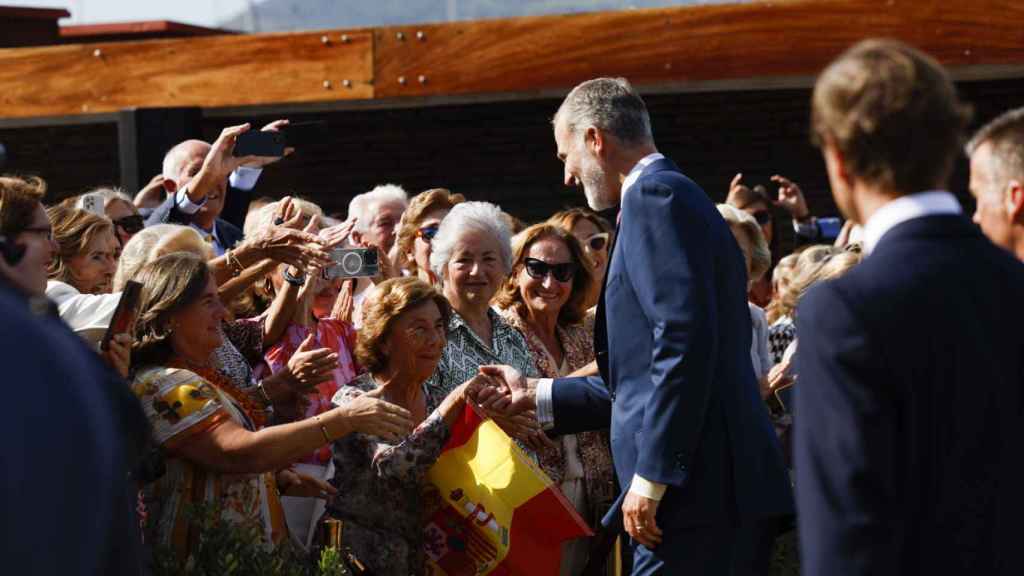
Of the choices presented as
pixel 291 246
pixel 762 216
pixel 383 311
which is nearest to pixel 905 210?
pixel 383 311

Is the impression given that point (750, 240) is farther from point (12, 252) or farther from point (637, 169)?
point (12, 252)

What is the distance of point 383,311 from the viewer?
5.54m

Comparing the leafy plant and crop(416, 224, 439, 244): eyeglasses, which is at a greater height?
crop(416, 224, 439, 244): eyeglasses

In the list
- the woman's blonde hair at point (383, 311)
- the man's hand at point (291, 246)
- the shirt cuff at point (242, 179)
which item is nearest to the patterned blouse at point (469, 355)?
the woman's blonde hair at point (383, 311)

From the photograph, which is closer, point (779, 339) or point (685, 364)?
point (685, 364)

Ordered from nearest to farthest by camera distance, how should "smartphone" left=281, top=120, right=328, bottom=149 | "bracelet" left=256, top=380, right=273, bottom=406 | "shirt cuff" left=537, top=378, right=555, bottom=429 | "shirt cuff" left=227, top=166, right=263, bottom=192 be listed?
1. "shirt cuff" left=537, top=378, right=555, bottom=429
2. "bracelet" left=256, top=380, right=273, bottom=406
3. "shirt cuff" left=227, top=166, right=263, bottom=192
4. "smartphone" left=281, top=120, right=328, bottom=149

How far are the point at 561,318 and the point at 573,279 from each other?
19 centimetres

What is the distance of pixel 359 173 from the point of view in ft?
42.1

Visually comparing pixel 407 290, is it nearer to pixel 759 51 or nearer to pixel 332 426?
pixel 332 426

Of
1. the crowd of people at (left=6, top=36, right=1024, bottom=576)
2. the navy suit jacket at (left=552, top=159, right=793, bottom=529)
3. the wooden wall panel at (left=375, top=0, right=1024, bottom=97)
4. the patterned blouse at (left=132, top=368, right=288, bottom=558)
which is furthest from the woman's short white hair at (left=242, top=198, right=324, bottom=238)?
the wooden wall panel at (left=375, top=0, right=1024, bottom=97)

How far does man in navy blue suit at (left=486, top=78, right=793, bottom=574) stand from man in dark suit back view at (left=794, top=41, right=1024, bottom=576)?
1.61 m

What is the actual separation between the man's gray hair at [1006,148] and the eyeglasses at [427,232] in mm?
3792

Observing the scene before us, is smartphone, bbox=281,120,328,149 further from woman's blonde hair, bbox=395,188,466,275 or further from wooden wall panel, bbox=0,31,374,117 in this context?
woman's blonde hair, bbox=395,188,466,275

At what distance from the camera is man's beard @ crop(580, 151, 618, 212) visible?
466 cm
